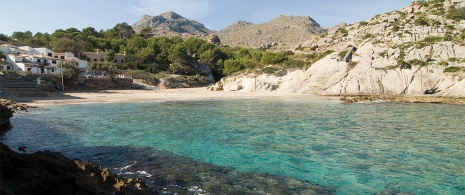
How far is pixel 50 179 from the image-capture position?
253 inches

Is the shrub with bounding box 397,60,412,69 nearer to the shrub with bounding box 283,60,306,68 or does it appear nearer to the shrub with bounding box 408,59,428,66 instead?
the shrub with bounding box 408,59,428,66

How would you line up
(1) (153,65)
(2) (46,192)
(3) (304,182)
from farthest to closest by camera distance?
1. (1) (153,65)
2. (3) (304,182)
3. (2) (46,192)

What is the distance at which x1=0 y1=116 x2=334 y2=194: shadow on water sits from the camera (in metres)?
8.97

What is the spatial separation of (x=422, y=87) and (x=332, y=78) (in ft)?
47.9

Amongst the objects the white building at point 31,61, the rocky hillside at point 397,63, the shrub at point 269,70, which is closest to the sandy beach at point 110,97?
the rocky hillside at point 397,63

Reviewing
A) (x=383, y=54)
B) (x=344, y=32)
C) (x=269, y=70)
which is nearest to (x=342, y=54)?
(x=383, y=54)

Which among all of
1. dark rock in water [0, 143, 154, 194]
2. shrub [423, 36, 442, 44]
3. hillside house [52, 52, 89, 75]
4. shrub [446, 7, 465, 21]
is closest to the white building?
hillside house [52, 52, 89, 75]

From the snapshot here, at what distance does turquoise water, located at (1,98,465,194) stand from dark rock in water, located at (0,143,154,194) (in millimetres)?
4992

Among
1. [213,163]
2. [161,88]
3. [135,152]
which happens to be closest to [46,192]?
[213,163]

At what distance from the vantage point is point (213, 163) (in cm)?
1203

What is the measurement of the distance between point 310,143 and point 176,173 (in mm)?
8220

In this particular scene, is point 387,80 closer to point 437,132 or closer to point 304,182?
point 437,132

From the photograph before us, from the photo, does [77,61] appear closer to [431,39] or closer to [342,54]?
[342,54]

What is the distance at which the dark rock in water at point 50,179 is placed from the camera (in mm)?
6164
